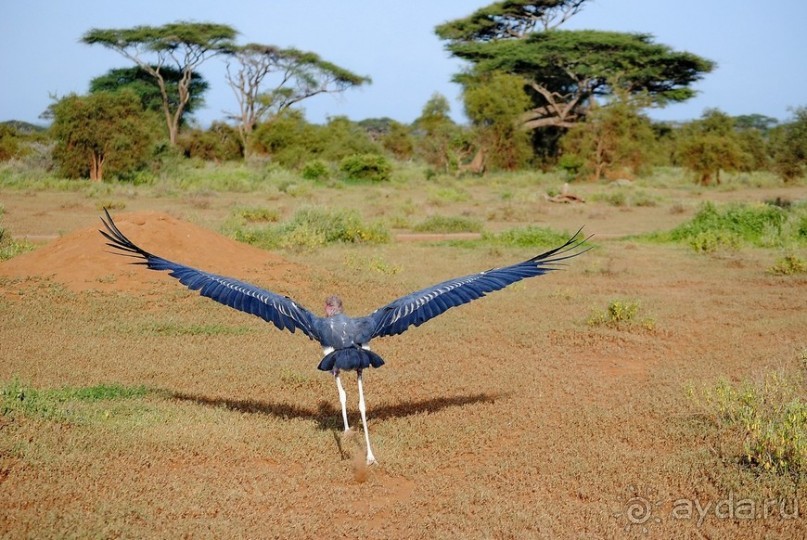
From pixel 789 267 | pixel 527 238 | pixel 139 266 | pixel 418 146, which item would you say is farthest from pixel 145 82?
pixel 789 267

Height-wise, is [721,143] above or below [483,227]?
above

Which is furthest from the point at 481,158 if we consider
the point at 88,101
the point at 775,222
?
the point at 775,222

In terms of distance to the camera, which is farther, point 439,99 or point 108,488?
point 439,99

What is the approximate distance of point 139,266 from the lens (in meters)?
11.7

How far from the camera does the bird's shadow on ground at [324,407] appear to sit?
658 cm

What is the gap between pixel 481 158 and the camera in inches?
1656

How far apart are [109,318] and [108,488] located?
5.37 m

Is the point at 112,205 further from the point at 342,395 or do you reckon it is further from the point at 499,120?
the point at 499,120

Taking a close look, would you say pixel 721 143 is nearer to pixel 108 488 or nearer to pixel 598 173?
pixel 598 173

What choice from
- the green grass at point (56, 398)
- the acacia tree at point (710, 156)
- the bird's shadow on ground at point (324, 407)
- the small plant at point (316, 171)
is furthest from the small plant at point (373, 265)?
the acacia tree at point (710, 156)

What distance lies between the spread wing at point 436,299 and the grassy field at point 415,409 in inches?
35.5

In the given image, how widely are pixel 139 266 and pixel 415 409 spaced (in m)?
6.40

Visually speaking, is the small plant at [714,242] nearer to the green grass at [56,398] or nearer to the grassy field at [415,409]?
the grassy field at [415,409]

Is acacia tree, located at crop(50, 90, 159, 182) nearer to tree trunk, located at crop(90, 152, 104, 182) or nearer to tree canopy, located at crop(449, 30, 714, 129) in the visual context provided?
tree trunk, located at crop(90, 152, 104, 182)
